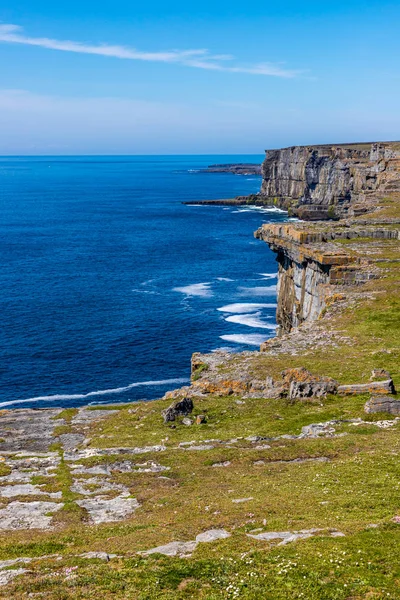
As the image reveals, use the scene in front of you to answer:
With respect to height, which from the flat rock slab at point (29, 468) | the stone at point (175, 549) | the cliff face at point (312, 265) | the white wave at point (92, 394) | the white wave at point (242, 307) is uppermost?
the cliff face at point (312, 265)

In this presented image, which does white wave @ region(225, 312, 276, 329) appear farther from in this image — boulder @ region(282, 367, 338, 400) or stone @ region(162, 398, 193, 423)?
stone @ region(162, 398, 193, 423)

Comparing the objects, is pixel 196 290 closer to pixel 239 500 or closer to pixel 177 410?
pixel 177 410

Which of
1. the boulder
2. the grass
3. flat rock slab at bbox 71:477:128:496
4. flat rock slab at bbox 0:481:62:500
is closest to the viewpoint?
the grass

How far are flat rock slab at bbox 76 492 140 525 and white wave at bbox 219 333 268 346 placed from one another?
5157 centimetres

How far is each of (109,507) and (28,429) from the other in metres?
13.9

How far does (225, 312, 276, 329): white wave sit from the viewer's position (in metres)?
82.8

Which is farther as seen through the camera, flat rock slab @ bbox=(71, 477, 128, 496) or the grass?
flat rock slab @ bbox=(71, 477, 128, 496)

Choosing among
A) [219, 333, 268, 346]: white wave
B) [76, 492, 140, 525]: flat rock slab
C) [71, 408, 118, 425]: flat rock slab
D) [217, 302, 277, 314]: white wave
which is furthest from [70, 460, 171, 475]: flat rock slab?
[217, 302, 277, 314]: white wave

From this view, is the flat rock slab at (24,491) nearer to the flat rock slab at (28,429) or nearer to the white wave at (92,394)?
the flat rock slab at (28,429)

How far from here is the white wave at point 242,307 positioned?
9194 cm

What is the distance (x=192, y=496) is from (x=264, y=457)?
4789 millimetres

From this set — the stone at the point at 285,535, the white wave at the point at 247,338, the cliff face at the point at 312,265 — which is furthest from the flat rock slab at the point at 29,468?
the white wave at the point at 247,338

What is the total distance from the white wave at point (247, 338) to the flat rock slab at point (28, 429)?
38.4 meters

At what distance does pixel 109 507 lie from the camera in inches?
893
